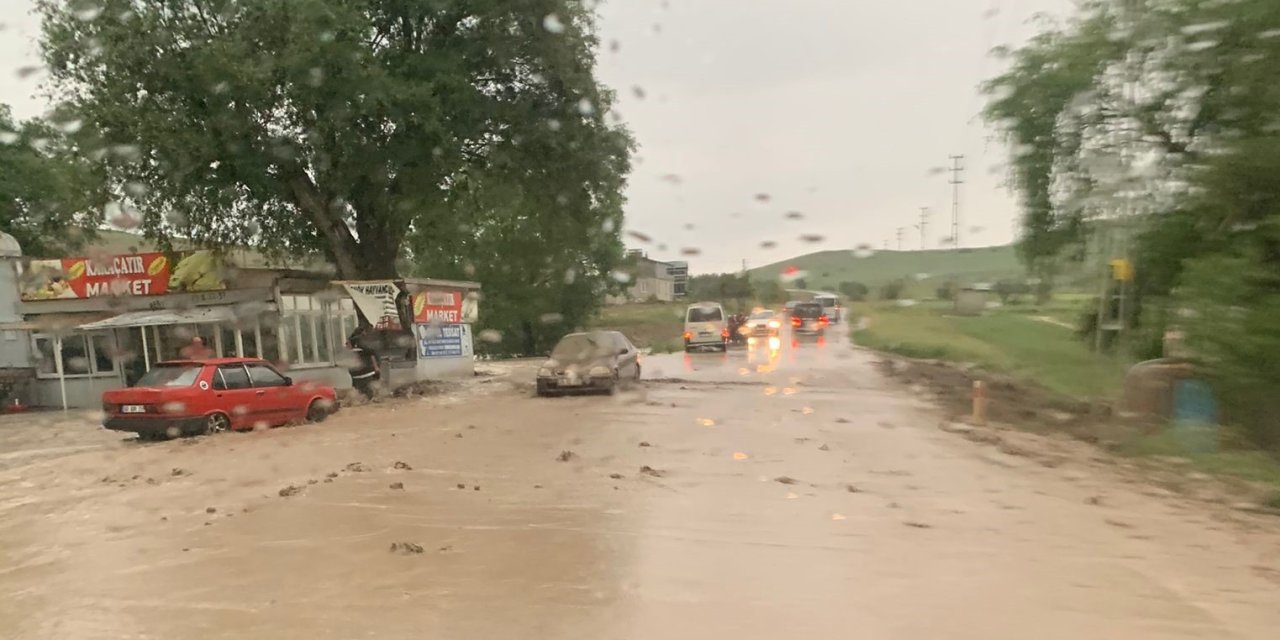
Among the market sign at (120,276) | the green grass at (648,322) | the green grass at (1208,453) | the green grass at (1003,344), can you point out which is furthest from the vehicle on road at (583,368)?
the green grass at (648,322)

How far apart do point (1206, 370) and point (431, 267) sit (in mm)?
34939

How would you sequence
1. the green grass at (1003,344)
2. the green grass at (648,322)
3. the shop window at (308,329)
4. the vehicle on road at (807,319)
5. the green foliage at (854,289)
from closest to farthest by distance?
the green grass at (1003,344) → the shop window at (308,329) → the green foliage at (854,289) → the vehicle on road at (807,319) → the green grass at (648,322)

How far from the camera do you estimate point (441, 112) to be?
1825cm

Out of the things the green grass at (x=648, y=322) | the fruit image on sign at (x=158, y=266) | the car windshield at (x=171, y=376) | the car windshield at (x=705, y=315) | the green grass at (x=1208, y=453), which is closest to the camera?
the green grass at (x=1208, y=453)

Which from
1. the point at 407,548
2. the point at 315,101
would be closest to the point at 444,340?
the point at 315,101

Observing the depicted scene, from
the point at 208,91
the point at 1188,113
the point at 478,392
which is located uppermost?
the point at 208,91

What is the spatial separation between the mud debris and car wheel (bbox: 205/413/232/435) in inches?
341

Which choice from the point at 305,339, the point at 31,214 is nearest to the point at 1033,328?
the point at 305,339

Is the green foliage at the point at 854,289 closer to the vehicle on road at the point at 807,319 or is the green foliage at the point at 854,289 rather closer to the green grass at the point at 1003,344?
the green grass at the point at 1003,344

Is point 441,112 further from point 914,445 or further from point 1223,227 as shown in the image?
point 1223,227

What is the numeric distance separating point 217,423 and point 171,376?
3.30 feet

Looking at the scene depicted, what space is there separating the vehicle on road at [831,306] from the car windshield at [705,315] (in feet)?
42.7

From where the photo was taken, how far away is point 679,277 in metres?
53.9

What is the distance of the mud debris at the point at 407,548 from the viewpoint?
6.93m
